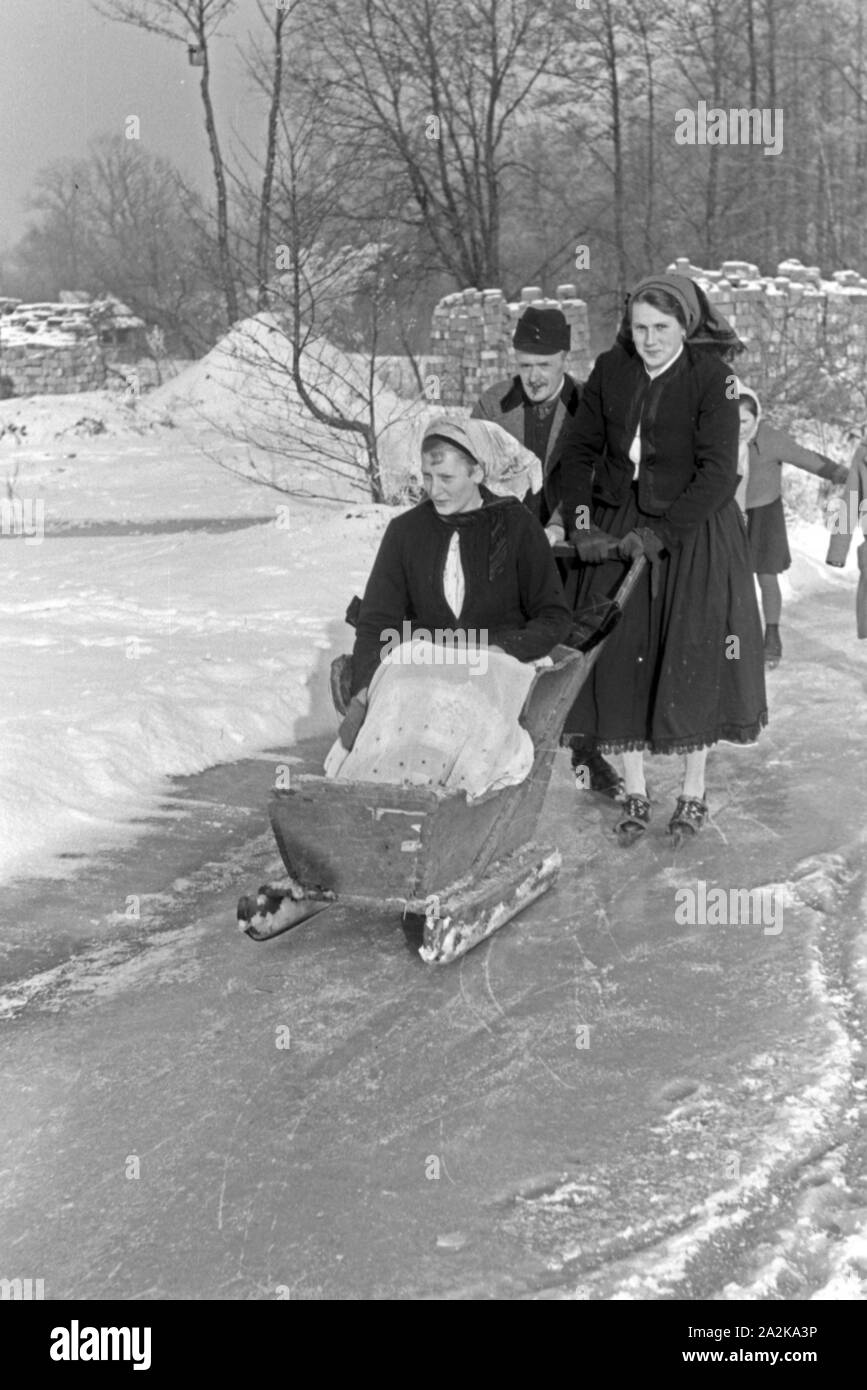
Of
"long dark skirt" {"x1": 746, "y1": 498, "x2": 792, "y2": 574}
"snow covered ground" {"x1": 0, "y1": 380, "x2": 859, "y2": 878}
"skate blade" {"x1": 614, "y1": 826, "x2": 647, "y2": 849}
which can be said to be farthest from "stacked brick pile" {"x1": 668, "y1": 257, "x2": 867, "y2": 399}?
"skate blade" {"x1": 614, "y1": 826, "x2": 647, "y2": 849}

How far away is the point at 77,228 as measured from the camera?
29516mm

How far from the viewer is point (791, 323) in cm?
2012

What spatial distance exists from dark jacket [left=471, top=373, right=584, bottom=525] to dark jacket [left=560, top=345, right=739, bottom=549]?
365 millimetres

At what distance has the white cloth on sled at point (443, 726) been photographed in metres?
4.50

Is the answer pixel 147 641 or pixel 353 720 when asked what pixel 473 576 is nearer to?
pixel 353 720

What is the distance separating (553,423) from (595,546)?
0.93m

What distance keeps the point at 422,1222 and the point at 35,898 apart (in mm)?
2215

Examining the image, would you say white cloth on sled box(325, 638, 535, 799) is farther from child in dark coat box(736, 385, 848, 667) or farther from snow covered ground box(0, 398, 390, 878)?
child in dark coat box(736, 385, 848, 667)

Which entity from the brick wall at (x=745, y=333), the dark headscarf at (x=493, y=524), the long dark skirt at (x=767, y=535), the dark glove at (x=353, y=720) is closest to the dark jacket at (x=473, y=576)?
the dark headscarf at (x=493, y=524)

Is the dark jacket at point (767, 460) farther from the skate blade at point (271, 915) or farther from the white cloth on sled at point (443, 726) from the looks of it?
the skate blade at point (271, 915)

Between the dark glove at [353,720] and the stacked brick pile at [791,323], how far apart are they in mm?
13870

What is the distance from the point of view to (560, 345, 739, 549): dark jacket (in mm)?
5168

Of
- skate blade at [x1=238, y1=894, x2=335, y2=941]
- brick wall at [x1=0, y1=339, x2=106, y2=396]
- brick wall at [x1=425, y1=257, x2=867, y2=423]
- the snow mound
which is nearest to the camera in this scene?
skate blade at [x1=238, y1=894, x2=335, y2=941]

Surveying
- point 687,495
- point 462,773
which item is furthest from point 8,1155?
point 687,495
